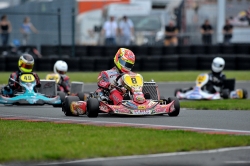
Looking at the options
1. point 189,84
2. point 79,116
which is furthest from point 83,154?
point 189,84

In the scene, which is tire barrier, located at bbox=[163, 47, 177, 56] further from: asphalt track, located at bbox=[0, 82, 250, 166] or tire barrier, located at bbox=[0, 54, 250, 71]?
asphalt track, located at bbox=[0, 82, 250, 166]

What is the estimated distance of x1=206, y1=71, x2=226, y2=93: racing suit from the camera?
1981 centimetres

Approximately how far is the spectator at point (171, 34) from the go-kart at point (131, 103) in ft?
60.2

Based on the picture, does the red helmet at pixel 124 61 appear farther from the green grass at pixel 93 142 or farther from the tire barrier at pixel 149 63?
the tire barrier at pixel 149 63

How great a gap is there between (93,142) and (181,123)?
2.61m

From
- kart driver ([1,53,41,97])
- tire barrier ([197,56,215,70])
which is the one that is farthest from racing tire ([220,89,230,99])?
tire barrier ([197,56,215,70])

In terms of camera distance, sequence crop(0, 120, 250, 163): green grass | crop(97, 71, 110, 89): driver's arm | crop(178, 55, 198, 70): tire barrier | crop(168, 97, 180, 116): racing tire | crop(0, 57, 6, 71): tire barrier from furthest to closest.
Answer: crop(178, 55, 198, 70): tire barrier
crop(0, 57, 6, 71): tire barrier
crop(97, 71, 110, 89): driver's arm
crop(168, 97, 180, 116): racing tire
crop(0, 120, 250, 163): green grass

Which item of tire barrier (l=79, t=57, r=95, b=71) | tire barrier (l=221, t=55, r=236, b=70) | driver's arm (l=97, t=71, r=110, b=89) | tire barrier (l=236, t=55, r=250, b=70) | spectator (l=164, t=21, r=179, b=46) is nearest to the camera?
driver's arm (l=97, t=71, r=110, b=89)

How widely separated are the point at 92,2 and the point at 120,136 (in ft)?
86.1

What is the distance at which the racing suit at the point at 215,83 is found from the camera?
780 inches

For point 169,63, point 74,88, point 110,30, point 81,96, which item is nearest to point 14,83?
point 81,96

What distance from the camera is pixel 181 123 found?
37.1 ft

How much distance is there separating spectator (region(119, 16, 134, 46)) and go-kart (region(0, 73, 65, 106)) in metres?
14.5

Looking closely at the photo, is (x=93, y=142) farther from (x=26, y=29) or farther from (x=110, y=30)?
(x=110, y=30)
